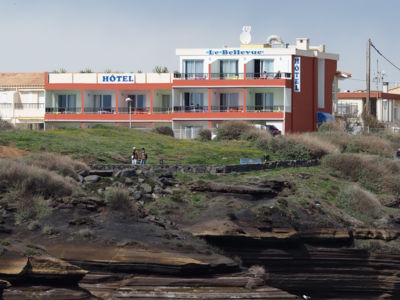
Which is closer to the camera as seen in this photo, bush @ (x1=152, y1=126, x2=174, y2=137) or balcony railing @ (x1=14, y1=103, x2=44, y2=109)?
bush @ (x1=152, y1=126, x2=174, y2=137)

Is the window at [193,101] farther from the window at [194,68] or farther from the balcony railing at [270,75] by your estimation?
the balcony railing at [270,75]

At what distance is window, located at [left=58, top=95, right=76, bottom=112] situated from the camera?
9912 cm

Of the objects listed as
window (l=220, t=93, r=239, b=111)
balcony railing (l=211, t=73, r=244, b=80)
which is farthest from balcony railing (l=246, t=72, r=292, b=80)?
window (l=220, t=93, r=239, b=111)

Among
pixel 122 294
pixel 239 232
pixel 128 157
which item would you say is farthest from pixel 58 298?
pixel 128 157

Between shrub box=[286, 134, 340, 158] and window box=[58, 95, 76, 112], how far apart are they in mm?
27360

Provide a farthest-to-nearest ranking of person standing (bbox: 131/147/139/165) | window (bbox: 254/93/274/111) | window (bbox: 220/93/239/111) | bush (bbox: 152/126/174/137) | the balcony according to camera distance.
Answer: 1. window (bbox: 220/93/239/111)
2. window (bbox: 254/93/274/111)
3. the balcony
4. bush (bbox: 152/126/174/137)
5. person standing (bbox: 131/147/139/165)

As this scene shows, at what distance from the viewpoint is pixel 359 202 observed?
58.6 metres

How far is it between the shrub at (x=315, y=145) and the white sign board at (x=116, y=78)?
2341 cm

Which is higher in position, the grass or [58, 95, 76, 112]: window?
[58, 95, 76, 112]: window

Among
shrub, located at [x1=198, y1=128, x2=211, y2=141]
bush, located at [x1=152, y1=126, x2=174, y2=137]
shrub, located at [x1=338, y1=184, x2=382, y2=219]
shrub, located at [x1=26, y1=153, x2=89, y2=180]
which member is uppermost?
bush, located at [x1=152, y1=126, x2=174, y2=137]

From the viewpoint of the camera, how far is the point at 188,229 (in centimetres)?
4603

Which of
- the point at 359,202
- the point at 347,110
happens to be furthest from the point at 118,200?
the point at 347,110

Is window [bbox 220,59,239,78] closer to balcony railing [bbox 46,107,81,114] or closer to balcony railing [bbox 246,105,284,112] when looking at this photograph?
balcony railing [bbox 246,105,284,112]

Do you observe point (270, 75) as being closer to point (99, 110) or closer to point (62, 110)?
point (99, 110)
